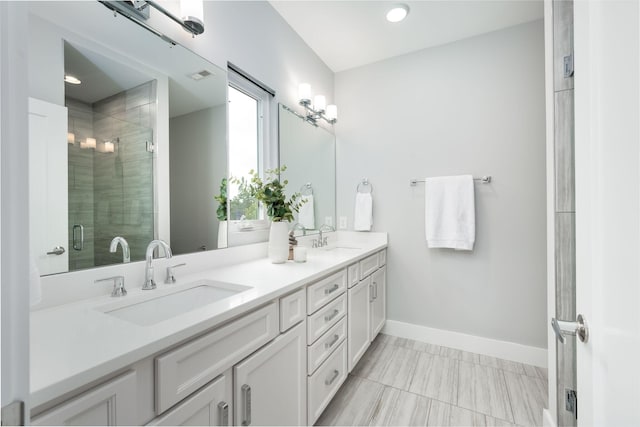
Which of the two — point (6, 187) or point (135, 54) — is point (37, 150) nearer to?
point (135, 54)

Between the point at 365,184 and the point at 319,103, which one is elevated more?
the point at 319,103

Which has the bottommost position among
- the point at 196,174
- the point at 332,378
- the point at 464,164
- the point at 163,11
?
the point at 332,378

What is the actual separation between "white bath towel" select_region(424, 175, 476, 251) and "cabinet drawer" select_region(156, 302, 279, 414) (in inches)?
66.2

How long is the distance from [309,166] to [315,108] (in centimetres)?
50

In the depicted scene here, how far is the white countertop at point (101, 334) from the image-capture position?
506 millimetres

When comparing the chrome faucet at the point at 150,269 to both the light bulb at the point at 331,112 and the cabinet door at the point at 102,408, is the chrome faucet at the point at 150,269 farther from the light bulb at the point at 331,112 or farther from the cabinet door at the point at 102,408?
the light bulb at the point at 331,112

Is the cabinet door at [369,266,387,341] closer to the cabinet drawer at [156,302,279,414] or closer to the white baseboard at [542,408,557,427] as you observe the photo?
the white baseboard at [542,408,557,427]

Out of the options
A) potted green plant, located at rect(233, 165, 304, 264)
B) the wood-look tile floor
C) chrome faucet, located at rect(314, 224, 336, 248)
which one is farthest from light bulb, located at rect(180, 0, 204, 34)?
the wood-look tile floor

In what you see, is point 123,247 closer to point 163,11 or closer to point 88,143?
point 88,143

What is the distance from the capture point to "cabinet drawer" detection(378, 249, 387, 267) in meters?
2.34

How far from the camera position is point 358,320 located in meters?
1.88

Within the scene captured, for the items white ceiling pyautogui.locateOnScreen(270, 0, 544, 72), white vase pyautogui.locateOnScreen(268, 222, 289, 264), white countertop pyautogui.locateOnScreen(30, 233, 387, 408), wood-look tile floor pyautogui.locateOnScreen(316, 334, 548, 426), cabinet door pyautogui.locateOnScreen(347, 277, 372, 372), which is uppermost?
white ceiling pyautogui.locateOnScreen(270, 0, 544, 72)

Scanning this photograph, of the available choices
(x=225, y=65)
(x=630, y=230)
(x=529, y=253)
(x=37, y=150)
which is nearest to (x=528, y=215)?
(x=529, y=253)

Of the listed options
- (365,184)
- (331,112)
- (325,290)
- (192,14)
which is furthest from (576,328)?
(331,112)
